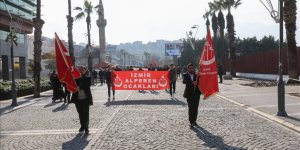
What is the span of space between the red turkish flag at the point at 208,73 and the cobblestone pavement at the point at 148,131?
979mm

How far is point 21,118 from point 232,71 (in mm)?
41382

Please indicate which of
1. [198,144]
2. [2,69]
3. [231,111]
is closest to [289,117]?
[231,111]

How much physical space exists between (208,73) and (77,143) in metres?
4.13

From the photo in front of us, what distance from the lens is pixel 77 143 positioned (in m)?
9.42

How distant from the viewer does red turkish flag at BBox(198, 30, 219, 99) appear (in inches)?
453

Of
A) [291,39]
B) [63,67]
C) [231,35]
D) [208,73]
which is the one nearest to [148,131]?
[208,73]

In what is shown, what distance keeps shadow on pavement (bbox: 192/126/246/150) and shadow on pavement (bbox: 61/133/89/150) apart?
101 inches

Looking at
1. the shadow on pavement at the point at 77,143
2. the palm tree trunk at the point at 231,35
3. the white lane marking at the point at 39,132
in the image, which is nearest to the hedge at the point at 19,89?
the white lane marking at the point at 39,132

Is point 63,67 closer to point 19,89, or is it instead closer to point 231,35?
point 19,89

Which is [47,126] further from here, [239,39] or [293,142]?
[239,39]

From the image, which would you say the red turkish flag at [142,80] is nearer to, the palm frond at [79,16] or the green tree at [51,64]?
the palm frond at [79,16]

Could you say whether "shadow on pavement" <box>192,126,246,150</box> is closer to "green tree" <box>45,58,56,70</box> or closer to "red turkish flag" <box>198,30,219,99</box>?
"red turkish flag" <box>198,30,219,99</box>

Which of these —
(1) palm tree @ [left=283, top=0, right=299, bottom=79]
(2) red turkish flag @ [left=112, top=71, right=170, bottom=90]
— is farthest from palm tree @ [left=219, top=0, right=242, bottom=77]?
(2) red turkish flag @ [left=112, top=71, right=170, bottom=90]

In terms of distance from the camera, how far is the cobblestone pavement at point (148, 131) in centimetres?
903
